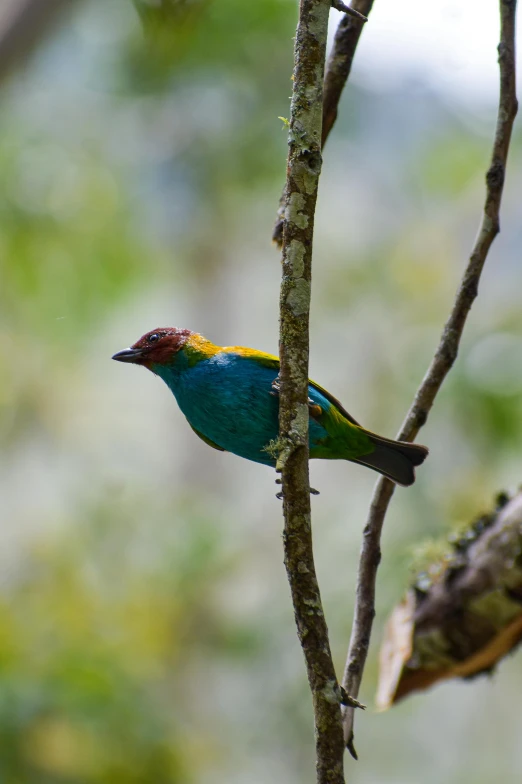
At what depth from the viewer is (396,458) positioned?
3.72m

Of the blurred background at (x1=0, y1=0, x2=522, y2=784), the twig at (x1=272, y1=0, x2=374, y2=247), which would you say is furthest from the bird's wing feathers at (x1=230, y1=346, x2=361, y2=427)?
the blurred background at (x1=0, y1=0, x2=522, y2=784)

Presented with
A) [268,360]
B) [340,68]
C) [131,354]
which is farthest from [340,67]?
[131,354]

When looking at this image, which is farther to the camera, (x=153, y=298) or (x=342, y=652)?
(x=153, y=298)

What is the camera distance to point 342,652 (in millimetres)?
7902

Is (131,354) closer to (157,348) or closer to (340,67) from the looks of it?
(157,348)

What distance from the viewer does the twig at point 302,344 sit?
2477mm

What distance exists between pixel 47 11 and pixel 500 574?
11.2ft

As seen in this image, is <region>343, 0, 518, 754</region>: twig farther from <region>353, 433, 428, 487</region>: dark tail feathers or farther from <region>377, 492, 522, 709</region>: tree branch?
<region>377, 492, 522, 709</region>: tree branch

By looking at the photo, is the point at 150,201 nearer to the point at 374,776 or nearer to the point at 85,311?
the point at 85,311

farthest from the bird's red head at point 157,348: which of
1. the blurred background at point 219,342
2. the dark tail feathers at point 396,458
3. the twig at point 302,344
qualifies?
the blurred background at point 219,342

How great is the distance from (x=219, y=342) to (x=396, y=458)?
9982mm

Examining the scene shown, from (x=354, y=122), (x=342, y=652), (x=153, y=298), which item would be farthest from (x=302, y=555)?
(x=153, y=298)

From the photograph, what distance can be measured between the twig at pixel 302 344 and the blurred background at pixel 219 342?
3.94 metres

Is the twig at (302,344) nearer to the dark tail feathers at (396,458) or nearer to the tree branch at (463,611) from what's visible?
the dark tail feathers at (396,458)
